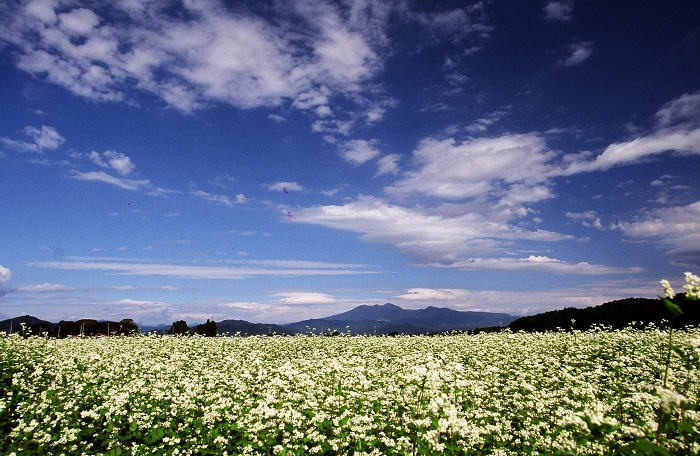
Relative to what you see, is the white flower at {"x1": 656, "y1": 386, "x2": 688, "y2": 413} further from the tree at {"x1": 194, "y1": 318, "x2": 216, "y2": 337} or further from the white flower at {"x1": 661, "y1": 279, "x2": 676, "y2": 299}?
the tree at {"x1": 194, "y1": 318, "x2": 216, "y2": 337}

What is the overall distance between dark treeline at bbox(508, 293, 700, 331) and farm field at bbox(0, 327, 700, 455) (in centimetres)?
1617

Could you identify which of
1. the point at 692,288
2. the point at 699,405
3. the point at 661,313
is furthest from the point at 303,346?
the point at 661,313

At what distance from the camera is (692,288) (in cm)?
434

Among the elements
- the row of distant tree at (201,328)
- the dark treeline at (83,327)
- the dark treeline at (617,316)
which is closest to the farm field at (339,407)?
the dark treeline at (617,316)

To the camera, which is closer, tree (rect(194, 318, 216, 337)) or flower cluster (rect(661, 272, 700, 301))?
flower cluster (rect(661, 272, 700, 301))

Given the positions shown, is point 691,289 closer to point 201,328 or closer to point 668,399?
point 668,399

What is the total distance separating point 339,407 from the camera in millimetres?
10562

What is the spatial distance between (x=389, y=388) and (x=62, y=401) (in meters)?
10.4

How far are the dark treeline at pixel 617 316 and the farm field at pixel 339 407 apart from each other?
16165mm

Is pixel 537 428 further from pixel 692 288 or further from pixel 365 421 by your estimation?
pixel 692 288

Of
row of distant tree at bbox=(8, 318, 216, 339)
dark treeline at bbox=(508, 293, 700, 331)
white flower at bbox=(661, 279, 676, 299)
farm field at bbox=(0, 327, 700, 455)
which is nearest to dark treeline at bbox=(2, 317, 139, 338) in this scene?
row of distant tree at bbox=(8, 318, 216, 339)

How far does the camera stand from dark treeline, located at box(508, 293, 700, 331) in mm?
30688

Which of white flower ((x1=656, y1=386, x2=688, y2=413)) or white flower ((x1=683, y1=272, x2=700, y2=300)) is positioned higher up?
white flower ((x1=683, y1=272, x2=700, y2=300))

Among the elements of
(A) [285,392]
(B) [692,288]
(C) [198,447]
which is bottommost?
(C) [198,447]
